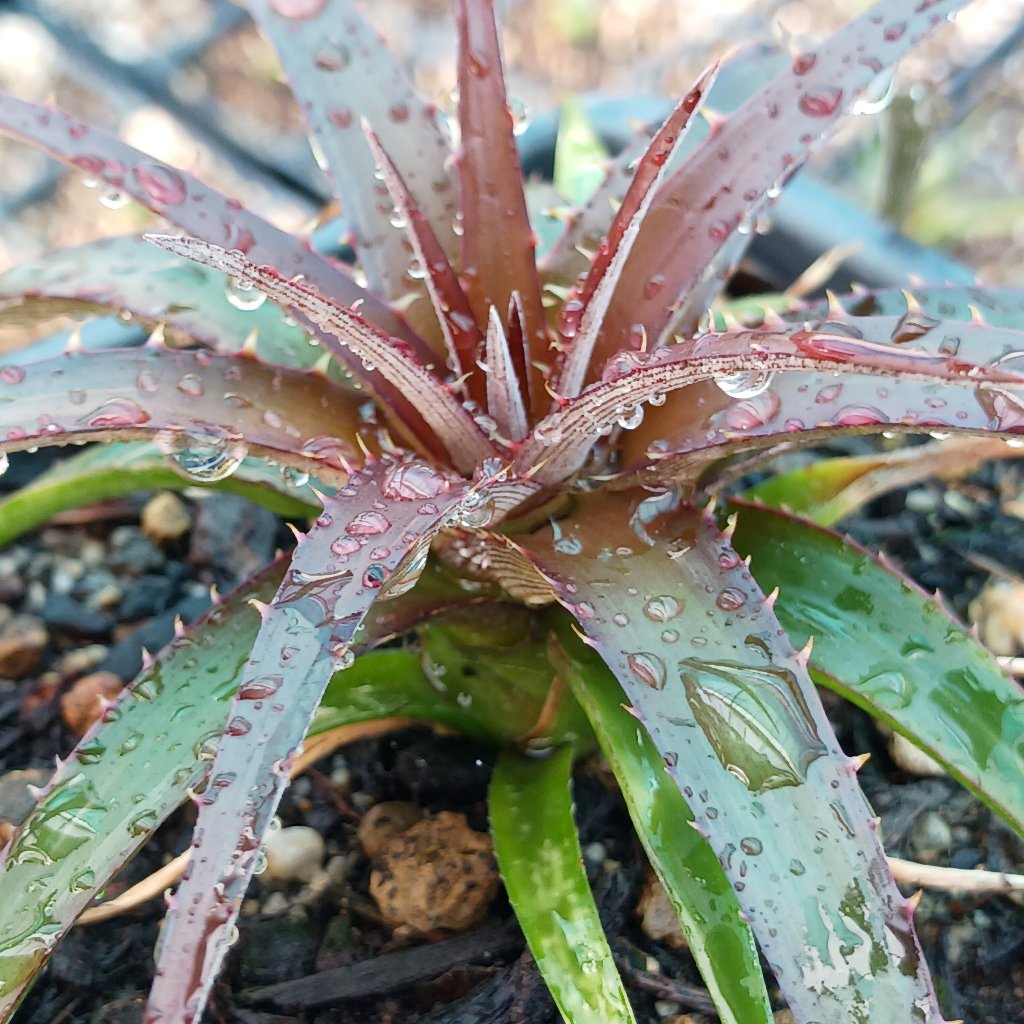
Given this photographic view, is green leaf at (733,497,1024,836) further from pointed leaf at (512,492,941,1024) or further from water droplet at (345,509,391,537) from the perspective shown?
water droplet at (345,509,391,537)

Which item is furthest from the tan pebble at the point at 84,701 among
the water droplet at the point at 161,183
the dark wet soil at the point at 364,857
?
the water droplet at the point at 161,183

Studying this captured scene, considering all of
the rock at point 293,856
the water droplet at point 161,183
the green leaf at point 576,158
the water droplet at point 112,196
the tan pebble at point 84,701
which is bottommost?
the rock at point 293,856

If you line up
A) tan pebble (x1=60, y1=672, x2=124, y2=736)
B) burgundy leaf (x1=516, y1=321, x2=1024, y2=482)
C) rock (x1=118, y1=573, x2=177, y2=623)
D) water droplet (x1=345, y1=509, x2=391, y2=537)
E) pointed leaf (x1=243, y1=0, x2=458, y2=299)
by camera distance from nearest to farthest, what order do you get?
1. burgundy leaf (x1=516, y1=321, x2=1024, y2=482)
2. water droplet (x1=345, y1=509, x2=391, y2=537)
3. pointed leaf (x1=243, y1=0, x2=458, y2=299)
4. tan pebble (x1=60, y1=672, x2=124, y2=736)
5. rock (x1=118, y1=573, x2=177, y2=623)

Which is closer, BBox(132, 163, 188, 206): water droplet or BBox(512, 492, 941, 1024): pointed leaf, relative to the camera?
BBox(512, 492, 941, 1024): pointed leaf

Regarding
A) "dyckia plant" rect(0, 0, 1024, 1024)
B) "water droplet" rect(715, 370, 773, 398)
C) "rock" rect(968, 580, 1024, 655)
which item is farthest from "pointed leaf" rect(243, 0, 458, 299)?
"rock" rect(968, 580, 1024, 655)

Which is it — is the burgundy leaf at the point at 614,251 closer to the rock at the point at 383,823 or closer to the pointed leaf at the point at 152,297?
the pointed leaf at the point at 152,297

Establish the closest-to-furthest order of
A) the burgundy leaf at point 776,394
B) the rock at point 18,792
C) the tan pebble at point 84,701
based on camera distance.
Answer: the burgundy leaf at point 776,394
the rock at point 18,792
the tan pebble at point 84,701
